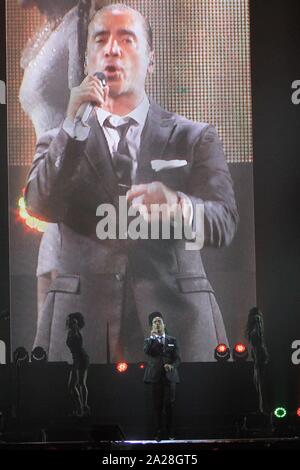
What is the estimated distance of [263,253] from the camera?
12.4 meters

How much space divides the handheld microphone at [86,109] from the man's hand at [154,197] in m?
0.88

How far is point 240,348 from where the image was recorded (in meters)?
12.2

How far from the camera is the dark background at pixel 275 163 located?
12.3 metres

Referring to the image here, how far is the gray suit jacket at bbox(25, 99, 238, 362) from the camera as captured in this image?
12.2 m

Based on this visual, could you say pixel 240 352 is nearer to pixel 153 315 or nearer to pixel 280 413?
pixel 280 413

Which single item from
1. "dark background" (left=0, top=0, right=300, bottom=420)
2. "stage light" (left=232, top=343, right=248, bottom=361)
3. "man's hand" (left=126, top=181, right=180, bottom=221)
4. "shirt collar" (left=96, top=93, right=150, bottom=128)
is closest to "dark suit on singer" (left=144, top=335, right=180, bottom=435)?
"stage light" (left=232, top=343, right=248, bottom=361)

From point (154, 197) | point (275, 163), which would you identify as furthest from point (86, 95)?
point (275, 163)

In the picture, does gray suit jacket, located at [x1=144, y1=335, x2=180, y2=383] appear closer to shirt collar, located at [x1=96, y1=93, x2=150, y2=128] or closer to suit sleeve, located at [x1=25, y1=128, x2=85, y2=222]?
suit sleeve, located at [x1=25, y1=128, x2=85, y2=222]

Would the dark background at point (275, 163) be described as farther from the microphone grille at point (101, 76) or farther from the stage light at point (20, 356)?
the microphone grille at point (101, 76)
